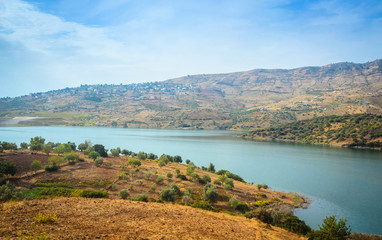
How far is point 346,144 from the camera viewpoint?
89.8m

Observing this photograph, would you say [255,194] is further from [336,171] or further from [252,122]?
[252,122]

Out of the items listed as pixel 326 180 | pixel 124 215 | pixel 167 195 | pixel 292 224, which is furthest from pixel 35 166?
pixel 326 180

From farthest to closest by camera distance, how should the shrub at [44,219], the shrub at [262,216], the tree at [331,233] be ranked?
the shrub at [262,216], the tree at [331,233], the shrub at [44,219]

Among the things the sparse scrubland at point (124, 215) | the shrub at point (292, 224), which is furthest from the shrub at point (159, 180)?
the shrub at point (292, 224)

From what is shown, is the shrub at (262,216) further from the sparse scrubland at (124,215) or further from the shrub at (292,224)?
the shrub at (292,224)

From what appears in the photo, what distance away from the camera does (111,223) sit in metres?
11.3

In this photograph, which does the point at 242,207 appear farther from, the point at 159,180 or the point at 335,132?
the point at 335,132

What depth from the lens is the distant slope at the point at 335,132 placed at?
288 ft

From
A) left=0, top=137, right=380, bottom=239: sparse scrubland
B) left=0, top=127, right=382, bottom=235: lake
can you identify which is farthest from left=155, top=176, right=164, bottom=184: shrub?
left=0, top=127, right=382, bottom=235: lake

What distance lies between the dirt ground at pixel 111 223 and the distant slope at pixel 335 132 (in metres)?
95.6

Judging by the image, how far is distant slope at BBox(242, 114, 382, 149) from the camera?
8775cm

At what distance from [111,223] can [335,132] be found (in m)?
114

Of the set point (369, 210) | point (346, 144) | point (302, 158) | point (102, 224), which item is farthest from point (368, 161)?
point (102, 224)

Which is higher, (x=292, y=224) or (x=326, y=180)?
(x=292, y=224)
